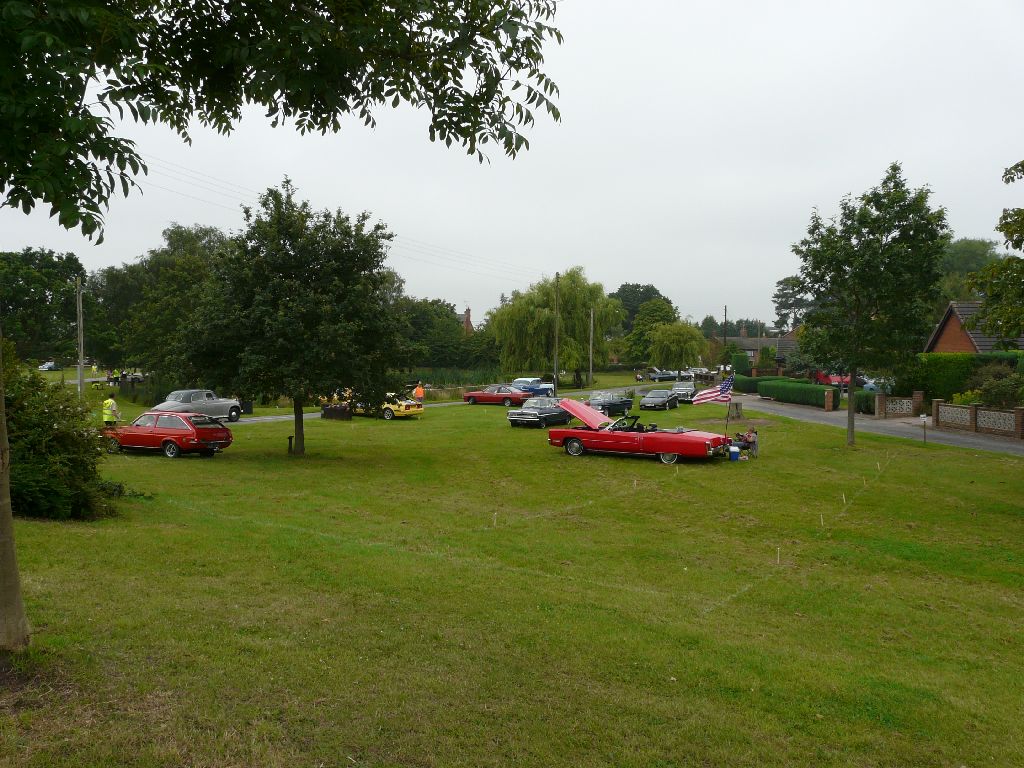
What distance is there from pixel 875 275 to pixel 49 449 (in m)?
23.2

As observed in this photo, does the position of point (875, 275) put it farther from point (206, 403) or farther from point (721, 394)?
point (206, 403)

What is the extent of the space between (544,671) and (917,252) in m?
22.9

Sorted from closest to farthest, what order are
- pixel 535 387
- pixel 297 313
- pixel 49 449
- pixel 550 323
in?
pixel 49 449, pixel 297 313, pixel 535 387, pixel 550 323

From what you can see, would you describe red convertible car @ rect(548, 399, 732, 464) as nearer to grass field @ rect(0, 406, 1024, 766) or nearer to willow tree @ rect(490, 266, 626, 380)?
grass field @ rect(0, 406, 1024, 766)

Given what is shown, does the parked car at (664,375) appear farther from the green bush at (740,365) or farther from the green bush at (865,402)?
the green bush at (865,402)

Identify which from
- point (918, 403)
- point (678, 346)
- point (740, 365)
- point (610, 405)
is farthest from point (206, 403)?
point (740, 365)

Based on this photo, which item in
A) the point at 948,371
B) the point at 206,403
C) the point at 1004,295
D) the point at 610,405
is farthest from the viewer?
the point at 610,405

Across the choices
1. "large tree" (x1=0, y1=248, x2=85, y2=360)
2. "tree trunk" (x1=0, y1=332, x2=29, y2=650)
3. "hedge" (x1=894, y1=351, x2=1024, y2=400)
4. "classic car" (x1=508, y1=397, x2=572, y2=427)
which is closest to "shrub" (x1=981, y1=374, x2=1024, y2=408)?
"hedge" (x1=894, y1=351, x2=1024, y2=400)

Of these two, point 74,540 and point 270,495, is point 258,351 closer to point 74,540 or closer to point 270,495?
point 270,495

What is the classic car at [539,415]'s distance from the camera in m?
32.5

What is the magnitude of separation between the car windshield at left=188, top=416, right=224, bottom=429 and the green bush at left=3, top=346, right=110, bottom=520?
34.6 ft

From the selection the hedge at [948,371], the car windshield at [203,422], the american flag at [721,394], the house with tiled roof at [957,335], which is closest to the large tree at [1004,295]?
the american flag at [721,394]

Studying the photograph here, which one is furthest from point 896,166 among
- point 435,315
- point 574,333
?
point 435,315

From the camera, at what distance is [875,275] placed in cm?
2342
